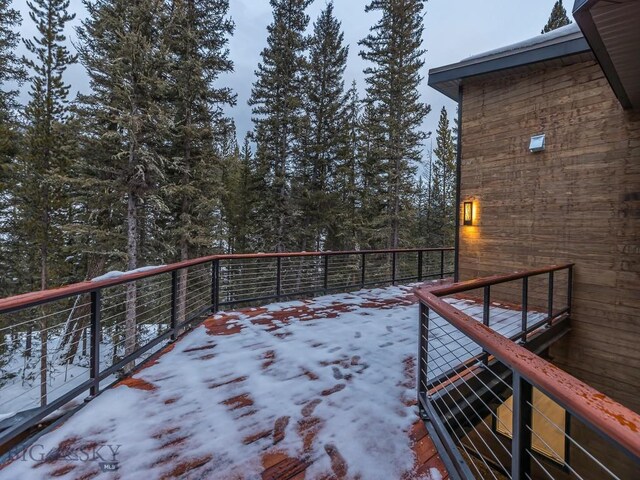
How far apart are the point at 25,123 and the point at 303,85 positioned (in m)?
10.0

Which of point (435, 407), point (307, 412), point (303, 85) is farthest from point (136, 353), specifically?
point (303, 85)

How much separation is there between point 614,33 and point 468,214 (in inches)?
139

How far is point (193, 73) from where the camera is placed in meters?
9.56

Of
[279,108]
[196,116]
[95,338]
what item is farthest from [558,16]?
[95,338]

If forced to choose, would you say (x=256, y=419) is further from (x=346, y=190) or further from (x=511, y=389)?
(x=346, y=190)

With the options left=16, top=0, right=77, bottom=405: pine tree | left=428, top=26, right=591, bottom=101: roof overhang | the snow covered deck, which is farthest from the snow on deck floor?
left=16, top=0, right=77, bottom=405: pine tree

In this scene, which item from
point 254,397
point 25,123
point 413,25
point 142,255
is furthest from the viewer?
point 413,25

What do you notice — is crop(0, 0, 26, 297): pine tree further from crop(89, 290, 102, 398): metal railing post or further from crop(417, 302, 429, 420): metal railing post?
crop(417, 302, 429, 420): metal railing post

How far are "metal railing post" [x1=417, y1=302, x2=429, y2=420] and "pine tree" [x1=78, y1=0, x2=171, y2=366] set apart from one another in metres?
7.69

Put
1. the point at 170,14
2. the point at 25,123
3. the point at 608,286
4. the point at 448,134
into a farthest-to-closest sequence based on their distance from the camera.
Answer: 1. the point at 448,134
2. the point at 25,123
3. the point at 170,14
4. the point at 608,286

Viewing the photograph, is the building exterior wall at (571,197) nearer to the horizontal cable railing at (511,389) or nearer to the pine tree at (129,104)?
the horizontal cable railing at (511,389)

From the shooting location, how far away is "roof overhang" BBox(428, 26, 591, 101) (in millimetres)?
4227

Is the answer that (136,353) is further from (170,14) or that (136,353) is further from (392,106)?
(392,106)

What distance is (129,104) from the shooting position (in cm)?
846
